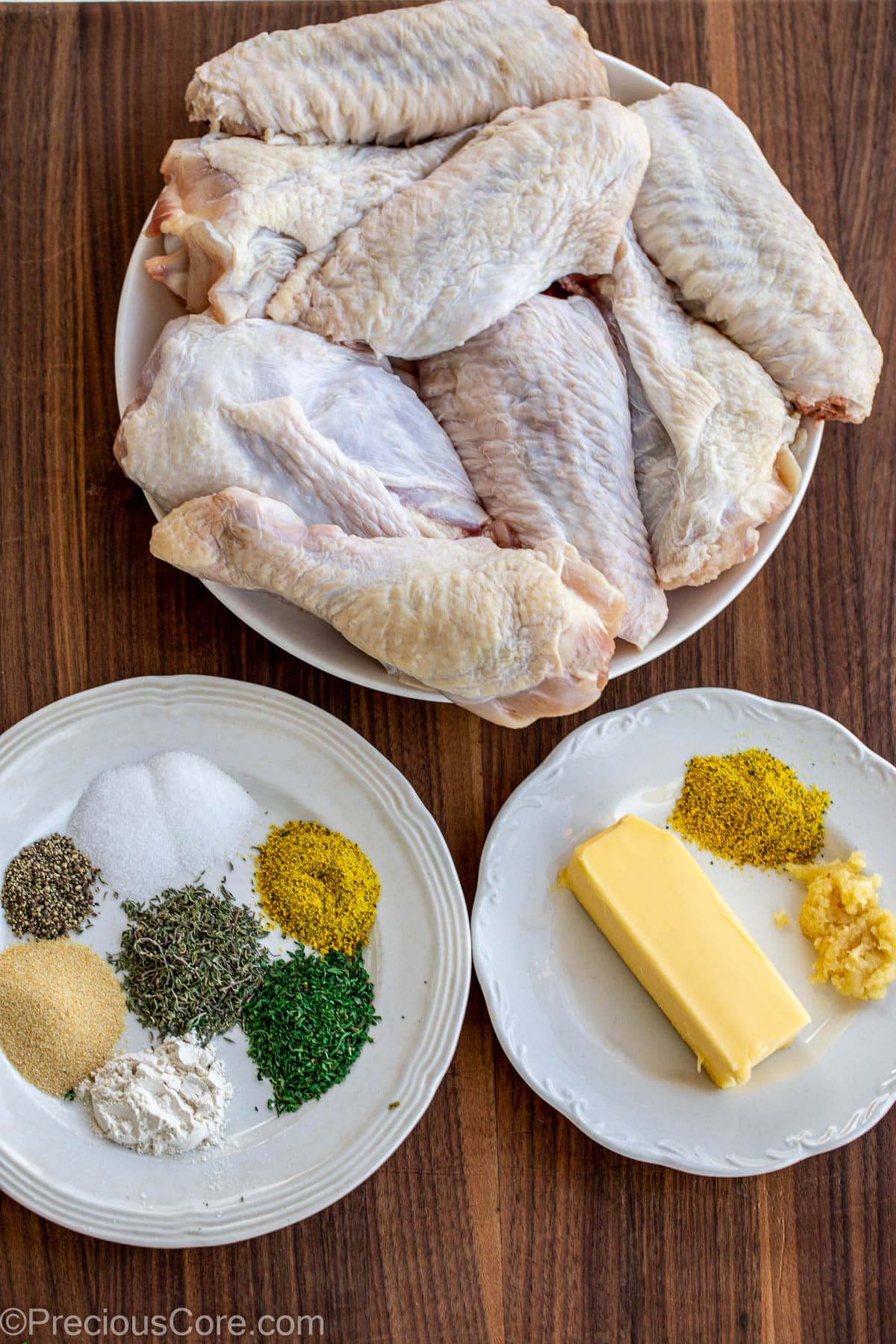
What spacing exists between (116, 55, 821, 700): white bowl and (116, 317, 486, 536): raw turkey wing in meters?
0.09

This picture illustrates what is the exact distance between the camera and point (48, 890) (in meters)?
1.33

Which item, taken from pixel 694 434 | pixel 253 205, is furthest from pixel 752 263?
pixel 253 205

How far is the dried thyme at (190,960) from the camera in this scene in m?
1.33

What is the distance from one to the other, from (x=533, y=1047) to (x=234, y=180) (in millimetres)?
1084

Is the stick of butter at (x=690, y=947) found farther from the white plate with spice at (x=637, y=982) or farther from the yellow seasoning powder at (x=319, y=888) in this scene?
the yellow seasoning powder at (x=319, y=888)

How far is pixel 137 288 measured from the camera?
127 cm

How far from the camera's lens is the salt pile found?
1.35m

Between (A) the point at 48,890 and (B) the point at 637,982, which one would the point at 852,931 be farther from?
(A) the point at 48,890

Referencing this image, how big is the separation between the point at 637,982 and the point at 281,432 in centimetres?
83

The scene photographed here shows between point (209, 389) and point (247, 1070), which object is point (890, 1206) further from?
point (209, 389)

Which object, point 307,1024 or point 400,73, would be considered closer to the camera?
point 400,73

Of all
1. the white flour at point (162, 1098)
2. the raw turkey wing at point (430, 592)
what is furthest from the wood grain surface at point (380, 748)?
the raw turkey wing at point (430, 592)

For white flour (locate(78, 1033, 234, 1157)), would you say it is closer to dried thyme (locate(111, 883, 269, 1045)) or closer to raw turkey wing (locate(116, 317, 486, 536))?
dried thyme (locate(111, 883, 269, 1045))

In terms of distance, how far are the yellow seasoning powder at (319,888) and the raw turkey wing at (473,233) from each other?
615mm
